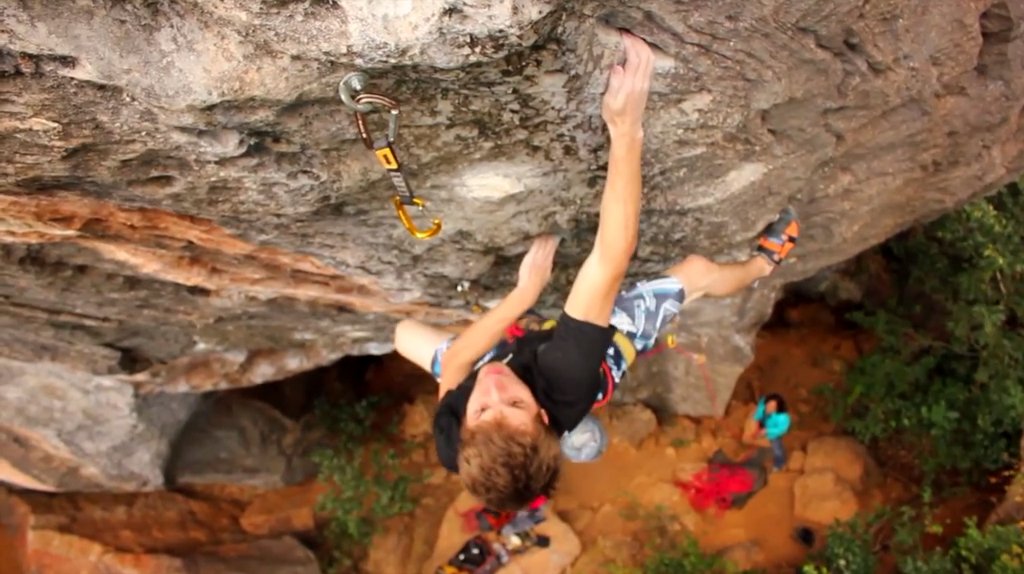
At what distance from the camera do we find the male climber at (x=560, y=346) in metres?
1.99

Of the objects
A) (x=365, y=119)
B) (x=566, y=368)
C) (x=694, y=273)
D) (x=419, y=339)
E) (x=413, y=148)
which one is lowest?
(x=419, y=339)

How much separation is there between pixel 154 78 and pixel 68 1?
0.20 meters

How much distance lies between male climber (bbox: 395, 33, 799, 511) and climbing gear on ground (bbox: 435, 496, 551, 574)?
2.45 m

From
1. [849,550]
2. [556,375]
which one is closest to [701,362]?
[849,550]

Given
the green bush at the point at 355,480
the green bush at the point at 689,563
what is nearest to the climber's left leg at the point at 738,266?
the green bush at the point at 689,563

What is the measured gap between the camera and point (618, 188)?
2.02m

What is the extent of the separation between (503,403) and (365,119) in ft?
2.74

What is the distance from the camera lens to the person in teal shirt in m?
4.64

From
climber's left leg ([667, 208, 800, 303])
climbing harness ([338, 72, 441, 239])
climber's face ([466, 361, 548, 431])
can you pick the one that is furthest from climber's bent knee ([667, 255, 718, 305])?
climbing harness ([338, 72, 441, 239])

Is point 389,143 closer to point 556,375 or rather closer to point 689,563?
point 556,375

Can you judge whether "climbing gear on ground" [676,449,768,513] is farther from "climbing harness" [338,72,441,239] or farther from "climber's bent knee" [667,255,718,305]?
"climbing harness" [338,72,441,239]

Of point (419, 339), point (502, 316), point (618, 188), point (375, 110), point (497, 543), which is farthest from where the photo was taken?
point (497, 543)

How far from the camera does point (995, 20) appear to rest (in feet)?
8.06

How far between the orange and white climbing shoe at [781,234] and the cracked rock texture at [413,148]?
58 mm
